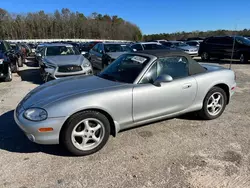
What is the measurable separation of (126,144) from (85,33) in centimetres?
10112

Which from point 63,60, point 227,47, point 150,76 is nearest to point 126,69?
point 150,76


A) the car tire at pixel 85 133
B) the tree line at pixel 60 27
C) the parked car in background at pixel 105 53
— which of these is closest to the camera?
the car tire at pixel 85 133

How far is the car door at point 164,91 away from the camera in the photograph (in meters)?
3.45

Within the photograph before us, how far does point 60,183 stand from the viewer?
8.48 feet

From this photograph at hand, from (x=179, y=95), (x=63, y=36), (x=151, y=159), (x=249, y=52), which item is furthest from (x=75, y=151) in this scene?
(x=63, y=36)

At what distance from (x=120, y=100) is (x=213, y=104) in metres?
2.20

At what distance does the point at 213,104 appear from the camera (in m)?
4.39

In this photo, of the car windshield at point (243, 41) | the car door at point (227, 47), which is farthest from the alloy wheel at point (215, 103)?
the car door at point (227, 47)

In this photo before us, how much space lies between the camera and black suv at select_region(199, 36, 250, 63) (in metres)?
14.2

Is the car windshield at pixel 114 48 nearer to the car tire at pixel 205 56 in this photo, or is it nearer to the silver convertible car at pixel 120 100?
the silver convertible car at pixel 120 100

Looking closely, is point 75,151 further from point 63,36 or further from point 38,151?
point 63,36

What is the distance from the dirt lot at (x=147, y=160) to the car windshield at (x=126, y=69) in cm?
101

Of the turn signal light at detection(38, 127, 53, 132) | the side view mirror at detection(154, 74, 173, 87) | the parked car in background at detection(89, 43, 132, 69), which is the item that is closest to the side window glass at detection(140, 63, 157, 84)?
the side view mirror at detection(154, 74, 173, 87)

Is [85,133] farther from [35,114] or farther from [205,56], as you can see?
[205,56]
